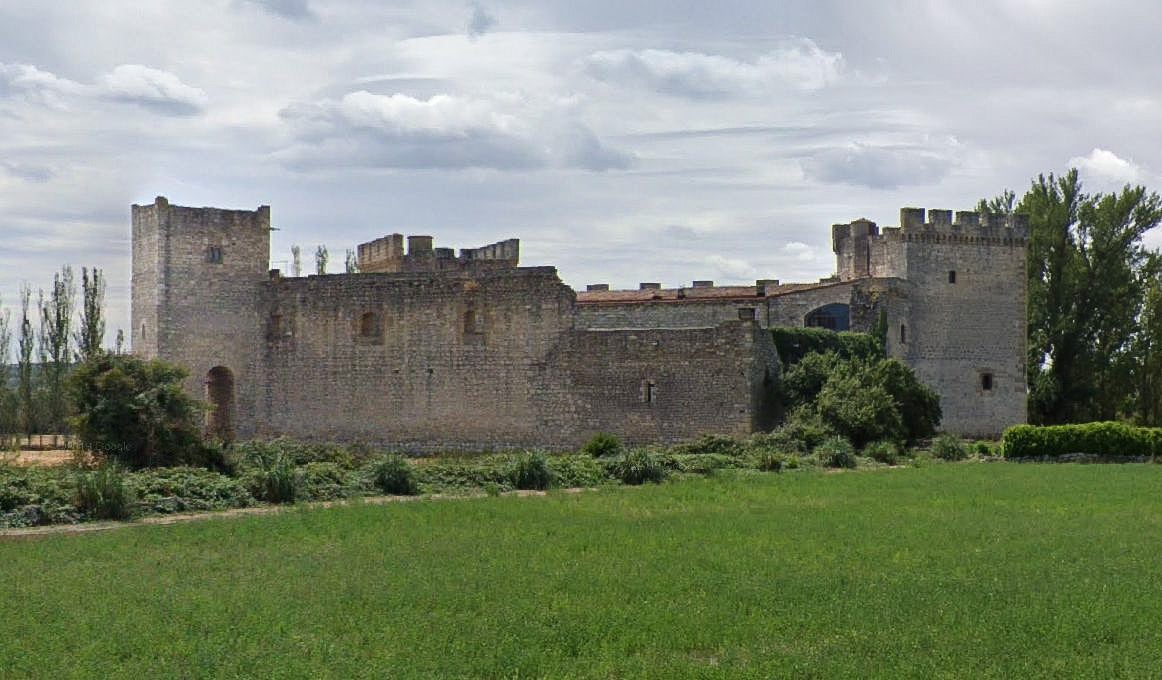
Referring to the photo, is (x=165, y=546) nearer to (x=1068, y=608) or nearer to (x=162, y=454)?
(x=1068, y=608)

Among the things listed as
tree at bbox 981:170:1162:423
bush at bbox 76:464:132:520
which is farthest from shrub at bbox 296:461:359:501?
tree at bbox 981:170:1162:423

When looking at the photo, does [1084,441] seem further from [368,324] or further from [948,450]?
[368,324]

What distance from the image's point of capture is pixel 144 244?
35719 mm

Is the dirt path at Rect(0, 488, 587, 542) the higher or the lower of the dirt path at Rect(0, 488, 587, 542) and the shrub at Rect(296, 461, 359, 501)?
the lower

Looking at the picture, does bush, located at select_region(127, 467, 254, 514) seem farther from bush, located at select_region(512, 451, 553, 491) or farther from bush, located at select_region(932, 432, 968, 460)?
bush, located at select_region(932, 432, 968, 460)

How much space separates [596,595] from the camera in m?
11.1

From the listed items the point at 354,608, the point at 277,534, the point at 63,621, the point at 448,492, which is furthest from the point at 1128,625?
the point at 448,492

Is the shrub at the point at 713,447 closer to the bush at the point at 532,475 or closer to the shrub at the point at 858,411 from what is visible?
the shrub at the point at 858,411

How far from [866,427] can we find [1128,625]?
2079 centimetres

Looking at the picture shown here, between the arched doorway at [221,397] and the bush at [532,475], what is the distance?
1655cm

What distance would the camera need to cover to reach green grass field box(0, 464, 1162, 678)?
8867 millimetres

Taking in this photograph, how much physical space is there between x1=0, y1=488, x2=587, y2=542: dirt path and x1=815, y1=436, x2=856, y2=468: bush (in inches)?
321

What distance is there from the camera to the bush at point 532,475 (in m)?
22.0

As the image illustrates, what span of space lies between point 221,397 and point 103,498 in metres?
20.8
